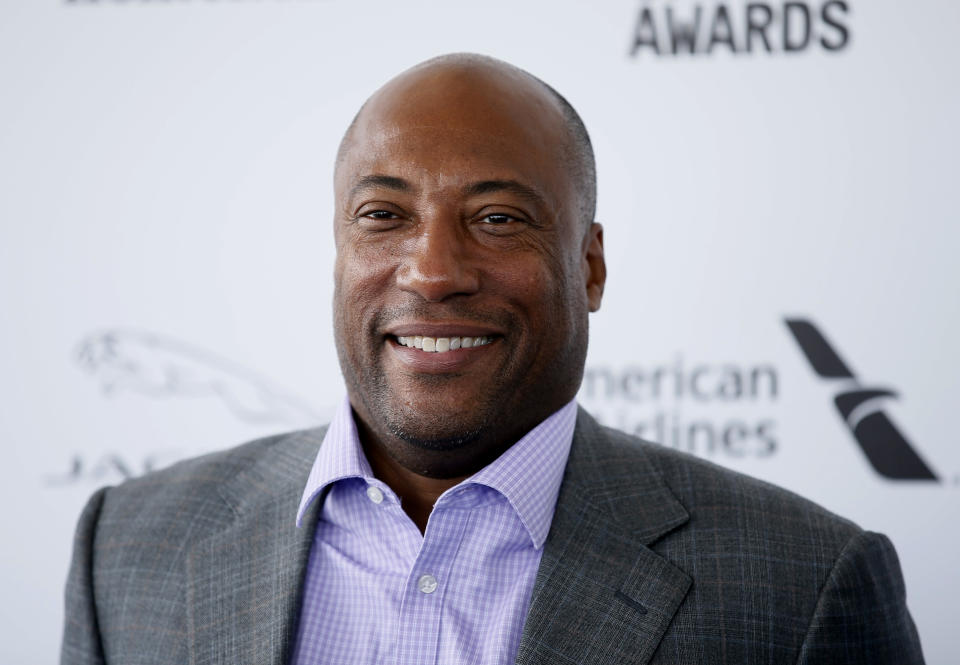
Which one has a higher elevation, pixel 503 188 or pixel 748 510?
pixel 503 188

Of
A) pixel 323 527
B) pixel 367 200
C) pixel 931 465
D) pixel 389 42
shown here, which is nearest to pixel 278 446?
pixel 323 527

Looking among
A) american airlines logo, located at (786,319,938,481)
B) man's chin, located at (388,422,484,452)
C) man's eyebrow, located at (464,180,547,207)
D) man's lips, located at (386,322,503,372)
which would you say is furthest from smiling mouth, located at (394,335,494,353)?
american airlines logo, located at (786,319,938,481)

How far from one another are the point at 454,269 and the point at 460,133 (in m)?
0.22

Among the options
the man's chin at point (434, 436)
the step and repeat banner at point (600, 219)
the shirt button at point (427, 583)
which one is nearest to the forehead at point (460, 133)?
the man's chin at point (434, 436)

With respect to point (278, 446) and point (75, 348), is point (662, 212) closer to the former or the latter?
point (278, 446)

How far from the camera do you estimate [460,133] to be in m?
1.57

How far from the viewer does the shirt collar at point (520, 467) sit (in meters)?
1.56

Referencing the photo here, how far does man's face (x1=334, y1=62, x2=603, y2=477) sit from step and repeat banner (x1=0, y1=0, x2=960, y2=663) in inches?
43.1

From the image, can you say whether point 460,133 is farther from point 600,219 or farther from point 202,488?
point 600,219

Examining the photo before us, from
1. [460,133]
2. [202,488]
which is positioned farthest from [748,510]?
[202,488]

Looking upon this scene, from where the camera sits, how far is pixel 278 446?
1.89m

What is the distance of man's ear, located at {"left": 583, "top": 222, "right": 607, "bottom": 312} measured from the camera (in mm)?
1803

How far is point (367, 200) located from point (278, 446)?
0.55m

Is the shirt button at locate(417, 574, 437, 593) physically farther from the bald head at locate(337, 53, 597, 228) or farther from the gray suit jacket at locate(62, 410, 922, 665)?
the bald head at locate(337, 53, 597, 228)
